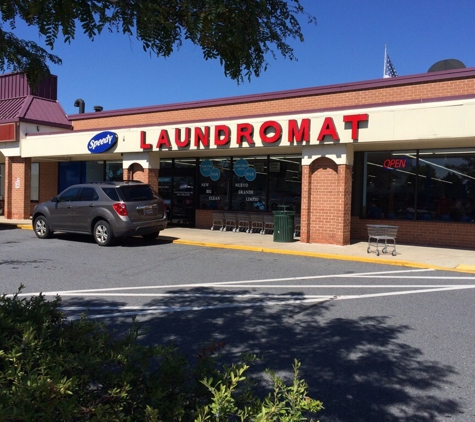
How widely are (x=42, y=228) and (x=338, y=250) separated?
9364mm

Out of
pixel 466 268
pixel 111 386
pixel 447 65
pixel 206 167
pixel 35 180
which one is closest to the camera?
pixel 111 386

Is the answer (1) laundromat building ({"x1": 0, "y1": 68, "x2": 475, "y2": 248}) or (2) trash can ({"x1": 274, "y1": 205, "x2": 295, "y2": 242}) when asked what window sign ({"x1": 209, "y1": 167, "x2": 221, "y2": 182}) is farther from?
(2) trash can ({"x1": 274, "y1": 205, "x2": 295, "y2": 242})

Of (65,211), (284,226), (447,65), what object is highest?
(447,65)

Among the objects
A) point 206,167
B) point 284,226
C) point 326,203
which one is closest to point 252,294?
point 326,203

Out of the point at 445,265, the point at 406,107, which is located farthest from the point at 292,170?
the point at 445,265

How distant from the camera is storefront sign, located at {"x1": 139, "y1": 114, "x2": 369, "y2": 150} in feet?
44.0

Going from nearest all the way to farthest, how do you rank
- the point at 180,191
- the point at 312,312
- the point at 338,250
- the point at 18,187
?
1. the point at 312,312
2. the point at 338,250
3. the point at 180,191
4. the point at 18,187

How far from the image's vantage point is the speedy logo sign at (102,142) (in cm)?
1764

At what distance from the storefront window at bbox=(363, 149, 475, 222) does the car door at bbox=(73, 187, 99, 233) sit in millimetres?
8729

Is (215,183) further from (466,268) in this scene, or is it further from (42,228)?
(466,268)

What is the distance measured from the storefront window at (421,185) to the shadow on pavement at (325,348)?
28.9ft

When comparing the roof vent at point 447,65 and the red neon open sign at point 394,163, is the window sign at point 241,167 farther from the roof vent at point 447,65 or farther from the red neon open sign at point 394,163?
the roof vent at point 447,65

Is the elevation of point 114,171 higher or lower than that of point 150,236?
higher

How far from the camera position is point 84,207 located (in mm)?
13859
